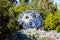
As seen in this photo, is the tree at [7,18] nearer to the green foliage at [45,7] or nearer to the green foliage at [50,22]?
the green foliage at [50,22]

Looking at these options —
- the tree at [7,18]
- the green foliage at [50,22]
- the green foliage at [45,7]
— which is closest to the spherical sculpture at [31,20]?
the green foliage at [50,22]

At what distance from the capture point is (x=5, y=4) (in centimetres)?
1123

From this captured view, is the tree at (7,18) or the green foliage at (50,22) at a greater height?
the tree at (7,18)

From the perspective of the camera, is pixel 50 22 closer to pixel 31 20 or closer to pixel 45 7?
pixel 31 20

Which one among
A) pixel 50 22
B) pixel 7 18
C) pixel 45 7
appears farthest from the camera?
pixel 45 7

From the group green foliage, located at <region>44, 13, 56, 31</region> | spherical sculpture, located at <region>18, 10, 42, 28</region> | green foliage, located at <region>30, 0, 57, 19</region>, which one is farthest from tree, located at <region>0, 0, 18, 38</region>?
green foliage, located at <region>30, 0, 57, 19</region>

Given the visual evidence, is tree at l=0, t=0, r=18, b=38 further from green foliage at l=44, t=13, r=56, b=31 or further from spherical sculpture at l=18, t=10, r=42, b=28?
green foliage at l=44, t=13, r=56, b=31

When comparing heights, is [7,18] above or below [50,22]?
above

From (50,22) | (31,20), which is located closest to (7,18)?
(31,20)

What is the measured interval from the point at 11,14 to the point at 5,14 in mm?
400

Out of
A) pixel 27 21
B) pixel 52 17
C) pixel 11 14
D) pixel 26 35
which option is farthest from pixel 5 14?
pixel 52 17

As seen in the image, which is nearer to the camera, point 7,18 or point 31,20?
point 7,18

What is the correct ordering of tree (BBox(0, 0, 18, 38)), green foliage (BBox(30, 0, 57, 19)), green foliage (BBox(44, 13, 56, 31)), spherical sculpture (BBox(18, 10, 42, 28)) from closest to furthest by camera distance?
tree (BBox(0, 0, 18, 38)), spherical sculpture (BBox(18, 10, 42, 28)), green foliage (BBox(44, 13, 56, 31)), green foliage (BBox(30, 0, 57, 19))

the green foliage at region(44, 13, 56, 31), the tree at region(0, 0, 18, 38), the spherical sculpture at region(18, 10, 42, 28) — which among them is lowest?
the green foliage at region(44, 13, 56, 31)
